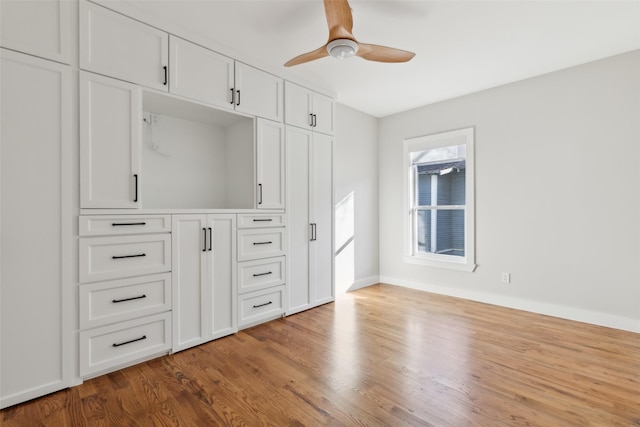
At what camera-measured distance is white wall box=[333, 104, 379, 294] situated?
4461 millimetres

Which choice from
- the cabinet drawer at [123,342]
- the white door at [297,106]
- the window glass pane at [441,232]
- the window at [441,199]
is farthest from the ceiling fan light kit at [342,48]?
the window glass pane at [441,232]

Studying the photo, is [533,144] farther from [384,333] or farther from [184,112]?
[184,112]

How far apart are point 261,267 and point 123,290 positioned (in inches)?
48.6

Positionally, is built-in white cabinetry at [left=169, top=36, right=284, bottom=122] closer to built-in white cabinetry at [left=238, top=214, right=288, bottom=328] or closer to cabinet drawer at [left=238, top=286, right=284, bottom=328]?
built-in white cabinetry at [left=238, top=214, right=288, bottom=328]

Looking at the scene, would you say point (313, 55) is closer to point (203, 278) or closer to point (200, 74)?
point (200, 74)

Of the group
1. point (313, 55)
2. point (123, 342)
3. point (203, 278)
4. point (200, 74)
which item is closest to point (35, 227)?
point (123, 342)

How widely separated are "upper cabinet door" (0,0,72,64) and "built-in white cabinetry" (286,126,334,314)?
6.41 ft

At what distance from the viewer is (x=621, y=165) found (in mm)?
3059

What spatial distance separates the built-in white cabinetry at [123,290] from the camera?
212 cm

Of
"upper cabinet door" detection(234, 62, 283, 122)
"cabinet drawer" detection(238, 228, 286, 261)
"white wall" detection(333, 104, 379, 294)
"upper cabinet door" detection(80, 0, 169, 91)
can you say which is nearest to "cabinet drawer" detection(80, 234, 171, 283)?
"cabinet drawer" detection(238, 228, 286, 261)

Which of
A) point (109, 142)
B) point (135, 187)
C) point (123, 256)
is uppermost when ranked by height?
point (109, 142)

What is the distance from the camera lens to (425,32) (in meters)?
2.68

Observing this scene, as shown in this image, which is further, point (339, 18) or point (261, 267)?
point (261, 267)

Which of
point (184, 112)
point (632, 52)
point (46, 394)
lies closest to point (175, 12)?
point (184, 112)
